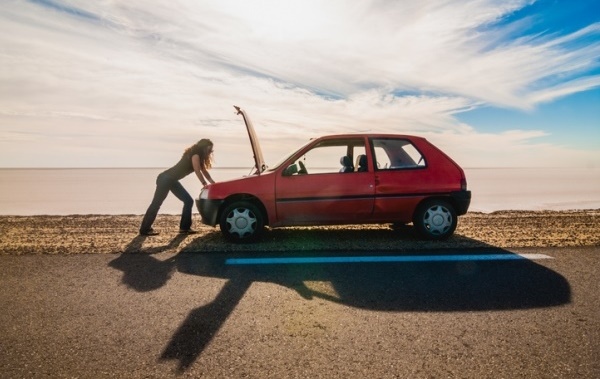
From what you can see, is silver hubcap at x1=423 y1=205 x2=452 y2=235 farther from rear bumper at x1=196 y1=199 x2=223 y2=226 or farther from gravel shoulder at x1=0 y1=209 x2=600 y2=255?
rear bumper at x1=196 y1=199 x2=223 y2=226

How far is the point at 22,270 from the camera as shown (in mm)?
4426

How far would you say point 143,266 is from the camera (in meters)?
4.65

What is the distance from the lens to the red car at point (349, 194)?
5875 mm

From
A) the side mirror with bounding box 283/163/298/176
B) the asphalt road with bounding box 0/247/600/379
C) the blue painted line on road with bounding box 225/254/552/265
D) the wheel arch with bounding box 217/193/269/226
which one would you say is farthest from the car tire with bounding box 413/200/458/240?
the wheel arch with bounding box 217/193/269/226

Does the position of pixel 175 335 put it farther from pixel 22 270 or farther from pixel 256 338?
pixel 22 270

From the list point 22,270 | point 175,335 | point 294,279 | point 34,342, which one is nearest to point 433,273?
point 294,279

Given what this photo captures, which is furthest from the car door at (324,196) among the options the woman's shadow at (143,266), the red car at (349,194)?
the woman's shadow at (143,266)

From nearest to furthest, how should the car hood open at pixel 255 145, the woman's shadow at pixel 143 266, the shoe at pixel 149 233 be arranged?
the woman's shadow at pixel 143 266 < the car hood open at pixel 255 145 < the shoe at pixel 149 233

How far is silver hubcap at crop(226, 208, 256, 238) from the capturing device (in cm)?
587

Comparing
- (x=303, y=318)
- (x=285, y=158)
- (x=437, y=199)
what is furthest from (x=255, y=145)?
(x=303, y=318)

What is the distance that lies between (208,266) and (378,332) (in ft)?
8.26

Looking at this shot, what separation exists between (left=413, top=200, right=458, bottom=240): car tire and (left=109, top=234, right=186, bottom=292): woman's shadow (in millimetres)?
3784

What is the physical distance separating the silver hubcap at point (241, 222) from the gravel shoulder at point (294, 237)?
229mm

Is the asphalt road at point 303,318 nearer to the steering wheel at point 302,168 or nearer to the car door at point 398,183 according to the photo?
the car door at point 398,183
